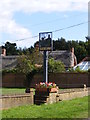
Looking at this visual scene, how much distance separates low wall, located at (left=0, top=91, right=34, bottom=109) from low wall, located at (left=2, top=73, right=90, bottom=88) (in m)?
29.2

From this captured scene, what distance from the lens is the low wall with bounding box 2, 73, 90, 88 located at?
45984mm

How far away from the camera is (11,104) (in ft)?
48.1

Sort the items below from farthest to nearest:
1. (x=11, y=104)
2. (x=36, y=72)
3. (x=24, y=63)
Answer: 1. (x=24, y=63)
2. (x=36, y=72)
3. (x=11, y=104)

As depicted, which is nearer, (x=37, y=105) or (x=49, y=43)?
(x=37, y=105)

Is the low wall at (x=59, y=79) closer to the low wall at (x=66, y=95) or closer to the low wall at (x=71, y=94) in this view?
the low wall at (x=71, y=94)

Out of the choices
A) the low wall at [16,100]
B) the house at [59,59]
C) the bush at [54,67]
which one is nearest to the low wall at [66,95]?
the low wall at [16,100]

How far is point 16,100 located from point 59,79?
32442 mm

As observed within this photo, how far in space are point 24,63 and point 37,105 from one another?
35.9 meters

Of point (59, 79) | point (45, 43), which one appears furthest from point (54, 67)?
point (45, 43)

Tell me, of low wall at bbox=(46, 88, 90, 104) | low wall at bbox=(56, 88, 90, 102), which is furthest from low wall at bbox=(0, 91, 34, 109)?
low wall at bbox=(56, 88, 90, 102)

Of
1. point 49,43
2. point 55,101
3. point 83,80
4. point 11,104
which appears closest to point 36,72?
point 83,80

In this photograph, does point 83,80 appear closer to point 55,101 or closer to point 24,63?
point 24,63

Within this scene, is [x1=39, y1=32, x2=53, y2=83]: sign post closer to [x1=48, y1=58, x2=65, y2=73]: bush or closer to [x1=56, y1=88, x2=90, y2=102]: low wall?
[x1=56, y1=88, x2=90, y2=102]: low wall

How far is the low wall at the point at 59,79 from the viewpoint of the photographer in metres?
→ 46.0
